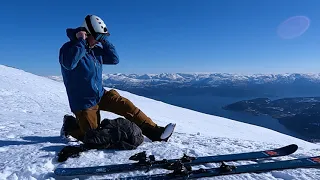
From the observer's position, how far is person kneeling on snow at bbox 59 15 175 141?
3.60 metres

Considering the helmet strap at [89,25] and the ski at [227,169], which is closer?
the ski at [227,169]

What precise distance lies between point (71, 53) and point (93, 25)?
1.83ft

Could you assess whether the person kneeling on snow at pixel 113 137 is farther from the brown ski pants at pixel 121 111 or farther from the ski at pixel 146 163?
the ski at pixel 146 163

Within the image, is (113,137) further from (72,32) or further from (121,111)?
(72,32)

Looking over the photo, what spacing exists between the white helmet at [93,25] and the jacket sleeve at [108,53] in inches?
22.9

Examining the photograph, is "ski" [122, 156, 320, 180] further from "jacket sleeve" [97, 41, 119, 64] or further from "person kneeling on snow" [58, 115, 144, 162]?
"jacket sleeve" [97, 41, 119, 64]

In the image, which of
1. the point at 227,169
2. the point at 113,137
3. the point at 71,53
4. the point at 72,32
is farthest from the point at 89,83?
the point at 227,169

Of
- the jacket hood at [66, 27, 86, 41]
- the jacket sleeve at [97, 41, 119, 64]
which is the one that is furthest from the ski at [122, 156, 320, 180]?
the jacket sleeve at [97, 41, 119, 64]

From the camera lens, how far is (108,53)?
178 inches

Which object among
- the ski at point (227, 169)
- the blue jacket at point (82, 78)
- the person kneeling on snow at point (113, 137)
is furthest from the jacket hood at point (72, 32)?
the ski at point (227, 169)

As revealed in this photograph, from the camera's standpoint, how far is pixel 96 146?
363 cm

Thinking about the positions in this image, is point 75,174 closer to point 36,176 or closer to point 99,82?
point 36,176

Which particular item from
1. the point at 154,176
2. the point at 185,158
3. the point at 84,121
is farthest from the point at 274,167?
the point at 84,121

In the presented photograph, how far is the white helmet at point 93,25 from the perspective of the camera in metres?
3.78
